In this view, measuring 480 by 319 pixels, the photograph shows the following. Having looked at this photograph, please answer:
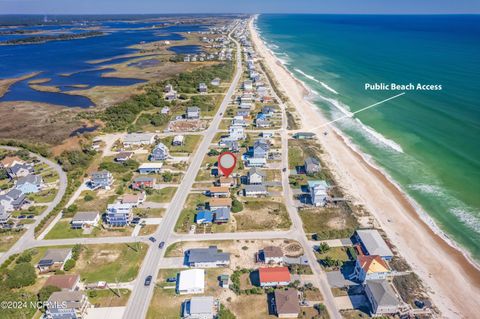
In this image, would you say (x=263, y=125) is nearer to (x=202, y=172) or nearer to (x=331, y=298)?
(x=202, y=172)

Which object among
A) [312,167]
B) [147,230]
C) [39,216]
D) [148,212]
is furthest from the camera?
[312,167]

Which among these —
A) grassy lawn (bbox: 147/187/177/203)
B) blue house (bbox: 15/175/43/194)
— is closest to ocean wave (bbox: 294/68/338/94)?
grassy lawn (bbox: 147/187/177/203)

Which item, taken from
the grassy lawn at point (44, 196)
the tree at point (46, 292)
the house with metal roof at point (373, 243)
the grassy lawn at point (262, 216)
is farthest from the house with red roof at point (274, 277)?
the grassy lawn at point (44, 196)

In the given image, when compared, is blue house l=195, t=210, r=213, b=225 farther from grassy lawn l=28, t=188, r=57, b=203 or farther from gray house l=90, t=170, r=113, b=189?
grassy lawn l=28, t=188, r=57, b=203

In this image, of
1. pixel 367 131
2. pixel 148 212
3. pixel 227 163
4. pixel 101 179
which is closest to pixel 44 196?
pixel 101 179

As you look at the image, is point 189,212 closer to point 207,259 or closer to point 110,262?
point 207,259

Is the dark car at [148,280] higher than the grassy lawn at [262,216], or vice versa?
the grassy lawn at [262,216]

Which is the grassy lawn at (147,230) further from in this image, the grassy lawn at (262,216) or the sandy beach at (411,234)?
the sandy beach at (411,234)
